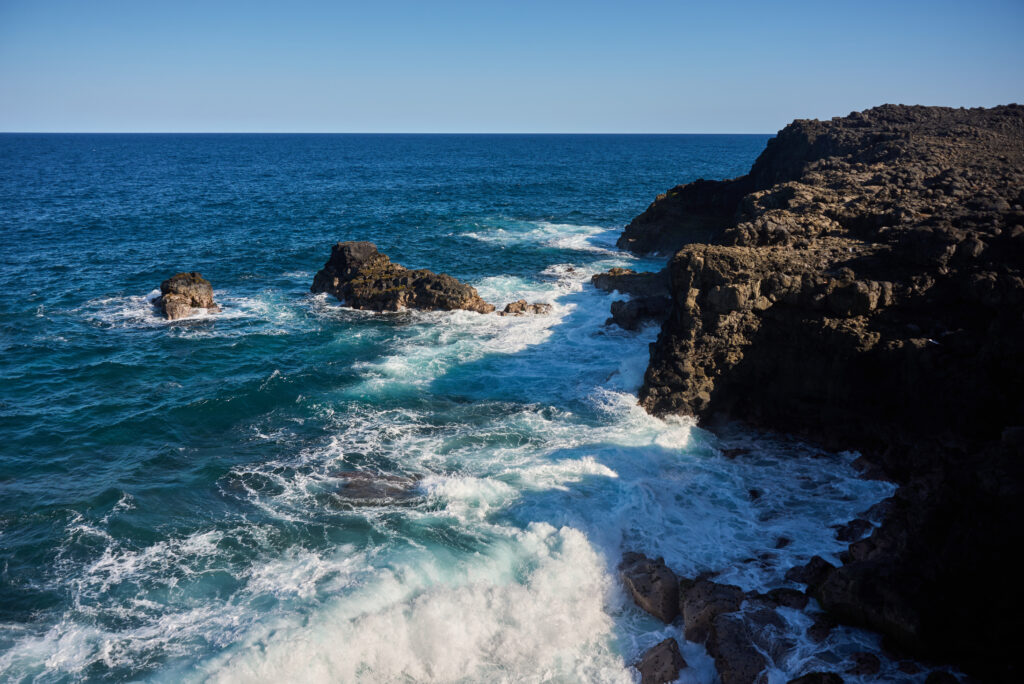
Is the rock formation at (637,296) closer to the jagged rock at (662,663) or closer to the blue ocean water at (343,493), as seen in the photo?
the blue ocean water at (343,493)

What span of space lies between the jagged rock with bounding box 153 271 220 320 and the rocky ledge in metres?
27.9

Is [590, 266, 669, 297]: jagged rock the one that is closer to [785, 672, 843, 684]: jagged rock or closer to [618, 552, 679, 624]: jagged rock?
[618, 552, 679, 624]: jagged rock

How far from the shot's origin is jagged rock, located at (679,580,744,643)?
13678 mm

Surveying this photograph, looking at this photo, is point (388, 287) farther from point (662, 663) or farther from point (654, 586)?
point (662, 663)

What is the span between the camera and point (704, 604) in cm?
1398

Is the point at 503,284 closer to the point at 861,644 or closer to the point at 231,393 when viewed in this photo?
the point at 231,393

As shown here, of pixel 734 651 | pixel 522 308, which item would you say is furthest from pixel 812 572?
pixel 522 308

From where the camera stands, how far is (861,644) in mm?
12750

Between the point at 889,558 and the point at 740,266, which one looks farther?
the point at 740,266

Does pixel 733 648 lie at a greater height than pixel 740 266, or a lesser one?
lesser

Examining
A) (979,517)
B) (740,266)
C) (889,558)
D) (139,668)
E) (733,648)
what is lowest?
(139,668)

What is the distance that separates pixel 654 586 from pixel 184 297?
33.1 m

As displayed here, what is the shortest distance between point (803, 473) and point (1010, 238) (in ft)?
34.4

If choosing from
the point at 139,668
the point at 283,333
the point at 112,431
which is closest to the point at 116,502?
the point at 112,431
